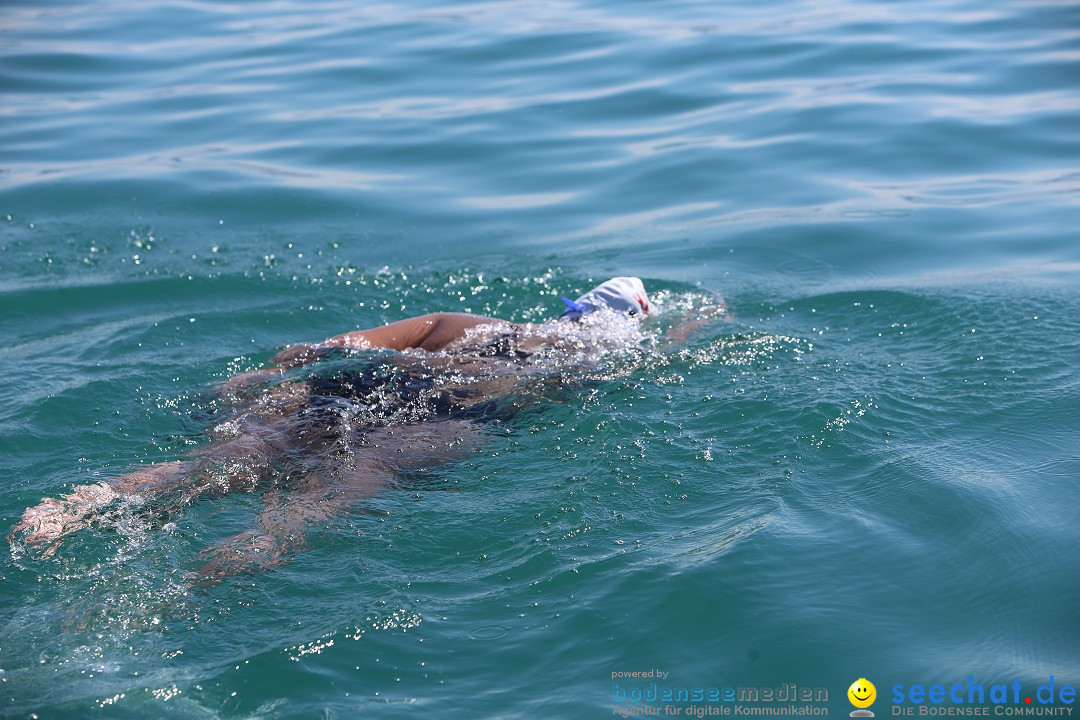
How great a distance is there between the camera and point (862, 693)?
422 cm

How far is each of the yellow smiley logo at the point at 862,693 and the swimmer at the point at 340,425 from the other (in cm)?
258

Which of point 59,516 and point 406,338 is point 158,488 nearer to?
point 59,516

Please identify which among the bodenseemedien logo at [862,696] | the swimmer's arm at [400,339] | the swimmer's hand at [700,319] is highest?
the swimmer's arm at [400,339]

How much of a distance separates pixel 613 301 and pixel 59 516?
13.3 ft

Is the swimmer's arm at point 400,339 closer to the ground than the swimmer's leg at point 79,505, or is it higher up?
higher up

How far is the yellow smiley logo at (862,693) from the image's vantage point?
4180mm

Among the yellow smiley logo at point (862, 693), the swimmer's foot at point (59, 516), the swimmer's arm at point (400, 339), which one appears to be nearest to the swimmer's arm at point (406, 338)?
the swimmer's arm at point (400, 339)

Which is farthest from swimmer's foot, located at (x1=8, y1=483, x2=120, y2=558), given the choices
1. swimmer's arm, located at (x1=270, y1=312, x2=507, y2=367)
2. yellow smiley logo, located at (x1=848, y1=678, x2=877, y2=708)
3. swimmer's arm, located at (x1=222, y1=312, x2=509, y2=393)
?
yellow smiley logo, located at (x1=848, y1=678, x2=877, y2=708)

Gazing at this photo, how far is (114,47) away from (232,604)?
15.5 m

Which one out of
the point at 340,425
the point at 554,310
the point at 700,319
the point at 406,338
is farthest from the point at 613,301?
the point at 340,425

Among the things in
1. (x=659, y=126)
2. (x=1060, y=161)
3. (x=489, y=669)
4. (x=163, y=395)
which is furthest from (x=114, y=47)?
(x=489, y=669)

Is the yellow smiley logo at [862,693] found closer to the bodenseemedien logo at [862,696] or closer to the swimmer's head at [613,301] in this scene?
the bodenseemedien logo at [862,696]

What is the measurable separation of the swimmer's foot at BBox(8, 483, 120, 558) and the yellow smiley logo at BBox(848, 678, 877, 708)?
143 inches

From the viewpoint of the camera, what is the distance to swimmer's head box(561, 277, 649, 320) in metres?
7.64
